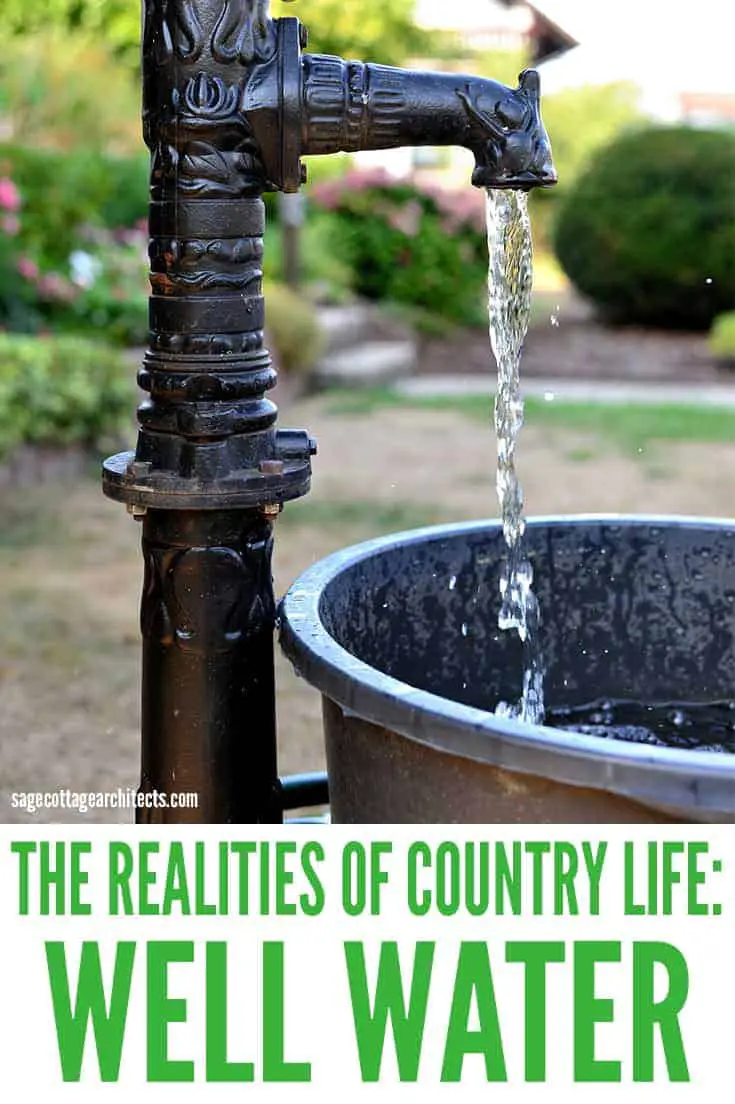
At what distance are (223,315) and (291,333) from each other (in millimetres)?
7556

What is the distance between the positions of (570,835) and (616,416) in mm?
7587

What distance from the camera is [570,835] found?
145cm

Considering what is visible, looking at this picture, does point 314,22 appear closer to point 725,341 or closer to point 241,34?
point 725,341

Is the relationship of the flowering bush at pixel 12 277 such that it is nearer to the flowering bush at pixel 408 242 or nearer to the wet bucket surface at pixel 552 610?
the flowering bush at pixel 408 242

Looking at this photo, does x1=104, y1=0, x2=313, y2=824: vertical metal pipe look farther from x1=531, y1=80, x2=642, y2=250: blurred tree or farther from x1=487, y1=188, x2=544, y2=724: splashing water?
x1=531, y1=80, x2=642, y2=250: blurred tree

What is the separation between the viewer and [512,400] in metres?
2.03

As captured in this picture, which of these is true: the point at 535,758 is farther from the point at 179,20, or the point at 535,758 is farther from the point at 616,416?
the point at 616,416

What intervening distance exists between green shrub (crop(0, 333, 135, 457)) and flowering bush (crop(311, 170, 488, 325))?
6.06 metres

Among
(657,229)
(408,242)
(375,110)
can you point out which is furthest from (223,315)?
(657,229)

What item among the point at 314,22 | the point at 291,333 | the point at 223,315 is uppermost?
the point at 314,22

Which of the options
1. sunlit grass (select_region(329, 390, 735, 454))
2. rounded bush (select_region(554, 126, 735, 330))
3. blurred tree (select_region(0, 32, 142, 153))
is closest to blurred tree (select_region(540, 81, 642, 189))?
rounded bush (select_region(554, 126, 735, 330))

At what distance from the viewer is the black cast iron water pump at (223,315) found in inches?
70.1

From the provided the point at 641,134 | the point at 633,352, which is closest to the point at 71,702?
the point at 633,352

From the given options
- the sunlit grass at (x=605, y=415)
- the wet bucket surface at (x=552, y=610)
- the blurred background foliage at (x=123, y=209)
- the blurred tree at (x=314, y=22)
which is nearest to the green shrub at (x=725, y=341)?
the sunlit grass at (x=605, y=415)
